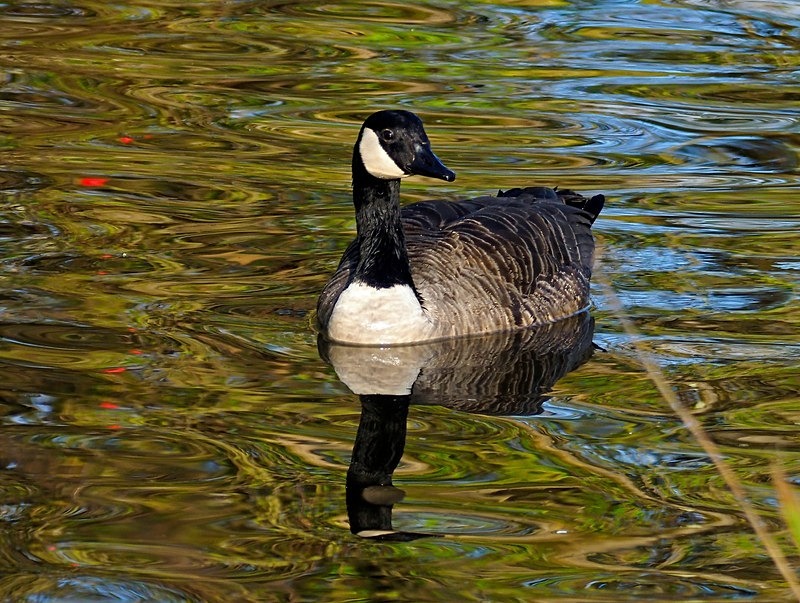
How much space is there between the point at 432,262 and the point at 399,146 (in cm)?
95

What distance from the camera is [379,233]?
31.6 feet

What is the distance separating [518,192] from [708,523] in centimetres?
487

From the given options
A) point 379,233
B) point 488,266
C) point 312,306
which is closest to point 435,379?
point 379,233

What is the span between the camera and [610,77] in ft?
56.3

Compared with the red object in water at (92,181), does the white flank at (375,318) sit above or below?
above

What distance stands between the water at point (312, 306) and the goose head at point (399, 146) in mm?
1196

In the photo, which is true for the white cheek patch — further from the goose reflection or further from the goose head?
the goose reflection

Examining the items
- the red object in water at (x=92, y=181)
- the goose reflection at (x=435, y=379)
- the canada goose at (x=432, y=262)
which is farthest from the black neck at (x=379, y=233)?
the red object in water at (x=92, y=181)

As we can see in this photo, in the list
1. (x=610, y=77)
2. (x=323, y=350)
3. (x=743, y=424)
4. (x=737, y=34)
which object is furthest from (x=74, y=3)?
(x=743, y=424)

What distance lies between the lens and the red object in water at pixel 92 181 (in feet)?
41.5

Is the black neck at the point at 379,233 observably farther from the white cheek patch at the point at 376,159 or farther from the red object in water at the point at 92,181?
the red object in water at the point at 92,181

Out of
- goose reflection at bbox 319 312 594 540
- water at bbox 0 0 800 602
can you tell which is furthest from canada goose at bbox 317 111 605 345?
water at bbox 0 0 800 602

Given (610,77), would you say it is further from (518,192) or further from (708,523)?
(708,523)

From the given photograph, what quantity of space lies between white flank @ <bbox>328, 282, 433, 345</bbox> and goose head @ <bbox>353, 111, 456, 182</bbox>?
75 centimetres
